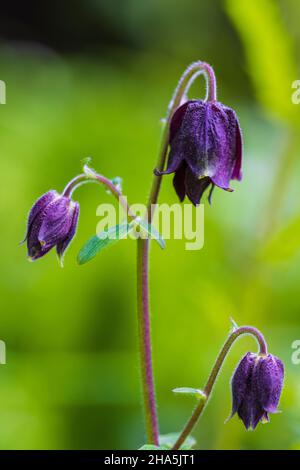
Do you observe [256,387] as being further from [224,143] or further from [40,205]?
[40,205]

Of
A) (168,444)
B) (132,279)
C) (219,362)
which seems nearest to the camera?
(219,362)

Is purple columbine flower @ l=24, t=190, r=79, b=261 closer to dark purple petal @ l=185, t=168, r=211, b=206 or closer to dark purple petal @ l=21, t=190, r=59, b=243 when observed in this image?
dark purple petal @ l=21, t=190, r=59, b=243

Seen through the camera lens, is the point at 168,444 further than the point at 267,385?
Yes

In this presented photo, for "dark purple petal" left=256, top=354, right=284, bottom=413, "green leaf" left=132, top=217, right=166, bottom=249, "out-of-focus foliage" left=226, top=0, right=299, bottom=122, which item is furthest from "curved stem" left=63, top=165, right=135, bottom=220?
"out-of-focus foliage" left=226, top=0, right=299, bottom=122

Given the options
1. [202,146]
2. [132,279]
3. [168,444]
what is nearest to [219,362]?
[168,444]

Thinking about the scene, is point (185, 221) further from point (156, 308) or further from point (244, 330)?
point (244, 330)

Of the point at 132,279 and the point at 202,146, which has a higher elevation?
the point at 132,279

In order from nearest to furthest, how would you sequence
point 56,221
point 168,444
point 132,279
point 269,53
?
point 56,221 < point 168,444 < point 269,53 < point 132,279
